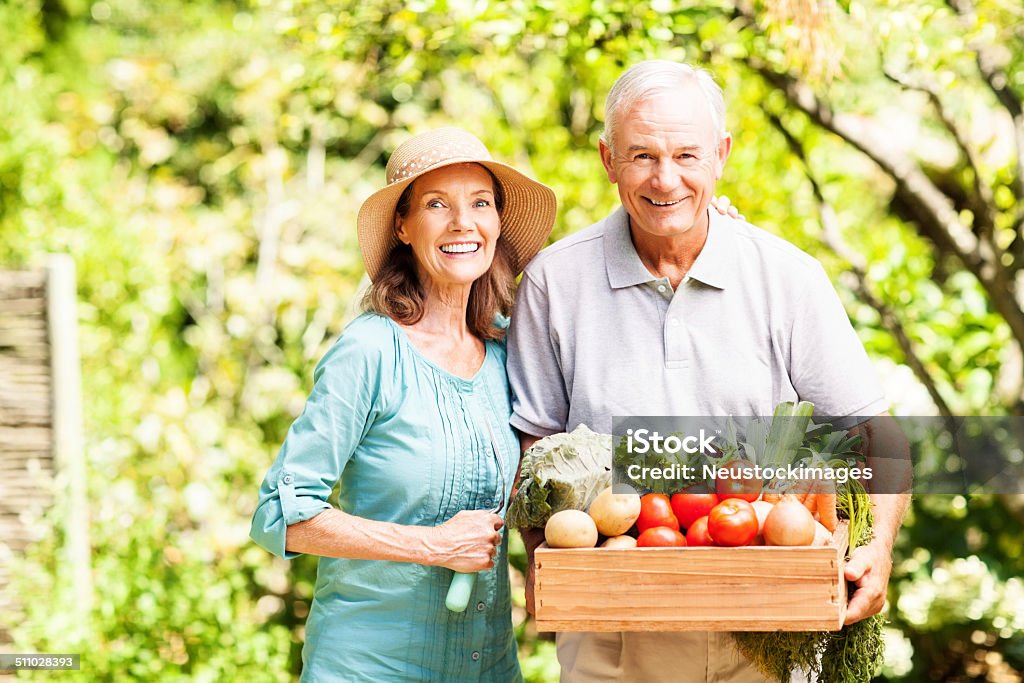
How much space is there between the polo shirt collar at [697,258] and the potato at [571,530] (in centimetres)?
69

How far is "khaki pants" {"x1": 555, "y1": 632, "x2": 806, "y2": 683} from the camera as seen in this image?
2568 mm

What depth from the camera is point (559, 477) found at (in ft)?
7.62

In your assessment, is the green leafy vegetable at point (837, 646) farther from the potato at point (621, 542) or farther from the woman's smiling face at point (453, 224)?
the woman's smiling face at point (453, 224)

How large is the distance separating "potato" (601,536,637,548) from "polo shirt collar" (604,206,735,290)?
2.32 feet

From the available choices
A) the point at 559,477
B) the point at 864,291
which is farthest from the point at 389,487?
the point at 864,291

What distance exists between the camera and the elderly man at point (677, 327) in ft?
8.54

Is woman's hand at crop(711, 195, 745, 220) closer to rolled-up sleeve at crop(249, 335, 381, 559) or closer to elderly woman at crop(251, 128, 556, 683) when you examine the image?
elderly woman at crop(251, 128, 556, 683)

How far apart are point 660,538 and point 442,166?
1.00 metres

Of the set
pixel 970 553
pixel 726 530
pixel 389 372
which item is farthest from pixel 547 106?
pixel 726 530

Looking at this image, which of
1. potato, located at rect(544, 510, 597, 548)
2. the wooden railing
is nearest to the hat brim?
potato, located at rect(544, 510, 597, 548)

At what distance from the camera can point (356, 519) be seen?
98.7 inches

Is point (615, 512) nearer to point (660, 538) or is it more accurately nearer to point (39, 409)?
point (660, 538)

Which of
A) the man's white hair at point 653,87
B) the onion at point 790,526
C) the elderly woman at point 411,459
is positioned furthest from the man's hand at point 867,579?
the man's white hair at point 653,87

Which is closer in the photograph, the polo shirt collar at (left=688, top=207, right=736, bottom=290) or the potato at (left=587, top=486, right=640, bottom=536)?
the potato at (left=587, top=486, right=640, bottom=536)
